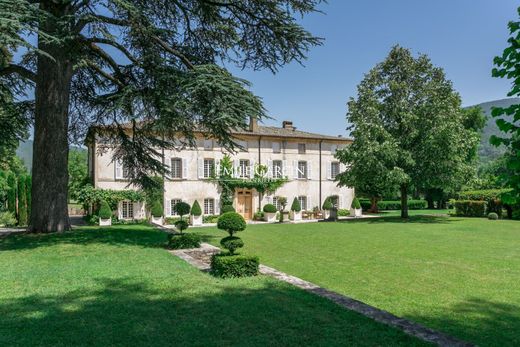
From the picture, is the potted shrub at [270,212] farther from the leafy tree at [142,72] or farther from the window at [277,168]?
the leafy tree at [142,72]

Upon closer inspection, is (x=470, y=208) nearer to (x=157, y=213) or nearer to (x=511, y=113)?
(x=157, y=213)

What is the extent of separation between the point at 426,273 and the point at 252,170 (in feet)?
73.3

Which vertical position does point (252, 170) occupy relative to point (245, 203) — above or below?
above

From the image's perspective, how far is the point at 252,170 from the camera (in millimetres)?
31250

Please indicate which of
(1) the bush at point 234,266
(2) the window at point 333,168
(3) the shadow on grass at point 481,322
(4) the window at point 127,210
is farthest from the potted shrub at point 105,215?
(3) the shadow on grass at point 481,322

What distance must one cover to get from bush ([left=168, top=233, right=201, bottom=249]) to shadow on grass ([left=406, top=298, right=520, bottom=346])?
786 centimetres

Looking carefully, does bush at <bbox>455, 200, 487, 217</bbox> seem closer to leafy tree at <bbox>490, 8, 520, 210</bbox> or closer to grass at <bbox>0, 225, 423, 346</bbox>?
grass at <bbox>0, 225, 423, 346</bbox>

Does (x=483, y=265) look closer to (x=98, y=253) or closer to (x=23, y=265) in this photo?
(x=98, y=253)

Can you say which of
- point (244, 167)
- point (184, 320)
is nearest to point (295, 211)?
point (244, 167)

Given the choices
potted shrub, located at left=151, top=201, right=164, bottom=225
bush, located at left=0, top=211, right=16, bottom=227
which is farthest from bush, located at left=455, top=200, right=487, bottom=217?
bush, located at left=0, top=211, right=16, bottom=227

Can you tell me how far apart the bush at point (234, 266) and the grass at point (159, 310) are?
10.4 inches

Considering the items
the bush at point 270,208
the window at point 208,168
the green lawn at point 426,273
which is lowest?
the green lawn at point 426,273

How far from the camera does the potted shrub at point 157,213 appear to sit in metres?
26.2

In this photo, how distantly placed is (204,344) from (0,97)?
14.4 meters
